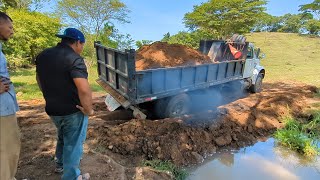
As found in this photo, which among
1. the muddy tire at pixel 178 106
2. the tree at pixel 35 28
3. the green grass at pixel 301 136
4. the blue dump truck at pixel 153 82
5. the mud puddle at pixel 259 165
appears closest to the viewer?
the mud puddle at pixel 259 165

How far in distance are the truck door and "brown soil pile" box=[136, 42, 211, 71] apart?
2.33 m

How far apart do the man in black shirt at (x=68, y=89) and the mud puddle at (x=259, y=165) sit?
2.31 metres

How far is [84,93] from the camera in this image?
271 centimetres

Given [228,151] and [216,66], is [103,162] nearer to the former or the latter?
[228,151]

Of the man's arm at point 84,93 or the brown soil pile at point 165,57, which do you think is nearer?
the man's arm at point 84,93

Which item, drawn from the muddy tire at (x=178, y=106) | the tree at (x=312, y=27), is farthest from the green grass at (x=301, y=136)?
the tree at (x=312, y=27)

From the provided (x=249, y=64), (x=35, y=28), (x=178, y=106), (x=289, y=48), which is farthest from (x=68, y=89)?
(x=289, y=48)

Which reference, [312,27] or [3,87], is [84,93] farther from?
[312,27]

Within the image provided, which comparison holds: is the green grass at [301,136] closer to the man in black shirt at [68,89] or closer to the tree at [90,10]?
the man in black shirt at [68,89]

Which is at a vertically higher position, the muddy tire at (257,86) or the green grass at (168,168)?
the muddy tire at (257,86)

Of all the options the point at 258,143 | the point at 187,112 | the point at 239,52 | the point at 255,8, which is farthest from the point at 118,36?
the point at 258,143

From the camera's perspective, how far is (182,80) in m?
6.26

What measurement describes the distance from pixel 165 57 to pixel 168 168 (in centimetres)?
312

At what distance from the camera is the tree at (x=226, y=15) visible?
71.4 feet
